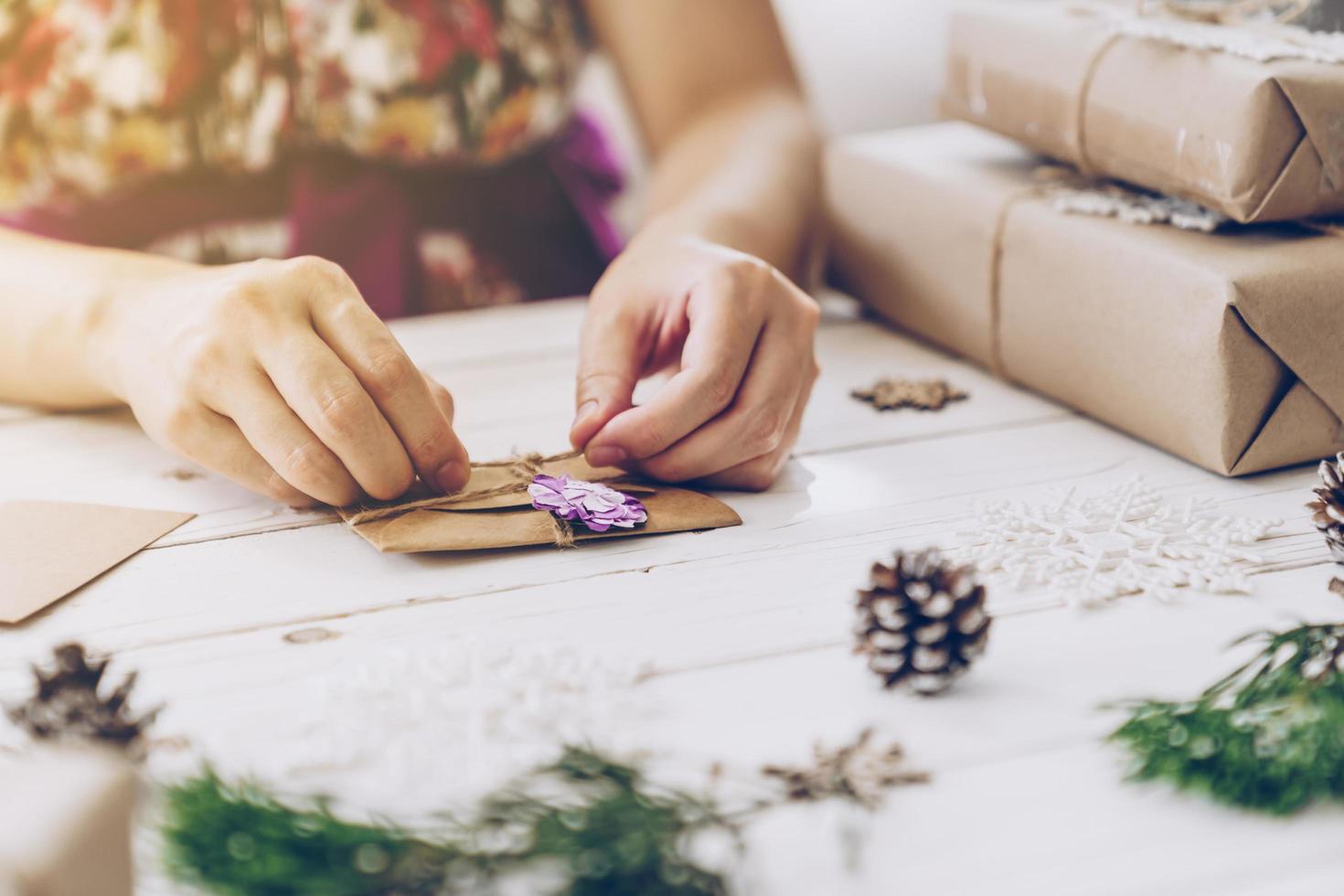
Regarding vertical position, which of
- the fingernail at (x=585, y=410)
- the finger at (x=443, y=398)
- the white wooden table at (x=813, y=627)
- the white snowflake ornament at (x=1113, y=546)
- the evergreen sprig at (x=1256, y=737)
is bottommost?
the white snowflake ornament at (x=1113, y=546)

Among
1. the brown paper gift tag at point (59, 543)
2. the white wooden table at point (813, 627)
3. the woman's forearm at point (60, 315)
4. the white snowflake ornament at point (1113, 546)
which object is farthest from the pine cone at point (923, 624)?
the woman's forearm at point (60, 315)

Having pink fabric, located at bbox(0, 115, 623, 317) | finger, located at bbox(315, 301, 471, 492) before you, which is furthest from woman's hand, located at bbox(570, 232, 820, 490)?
pink fabric, located at bbox(0, 115, 623, 317)

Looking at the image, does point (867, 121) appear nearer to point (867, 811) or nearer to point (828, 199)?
point (828, 199)

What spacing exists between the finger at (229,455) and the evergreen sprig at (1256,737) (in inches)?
20.5

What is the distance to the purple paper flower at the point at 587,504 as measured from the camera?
0.76 metres

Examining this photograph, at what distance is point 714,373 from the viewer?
0.81 m

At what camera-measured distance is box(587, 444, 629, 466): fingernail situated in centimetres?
82

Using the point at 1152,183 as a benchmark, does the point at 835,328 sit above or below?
below

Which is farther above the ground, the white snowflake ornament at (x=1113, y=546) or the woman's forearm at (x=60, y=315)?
the woman's forearm at (x=60, y=315)

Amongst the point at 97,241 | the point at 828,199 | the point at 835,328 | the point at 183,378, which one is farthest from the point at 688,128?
the point at 183,378

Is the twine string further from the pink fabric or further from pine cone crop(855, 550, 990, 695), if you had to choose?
the pink fabric

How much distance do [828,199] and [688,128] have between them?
28cm

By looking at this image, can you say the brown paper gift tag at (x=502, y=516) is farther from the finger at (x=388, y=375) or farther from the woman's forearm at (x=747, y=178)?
the woman's forearm at (x=747, y=178)

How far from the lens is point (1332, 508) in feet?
2.29
